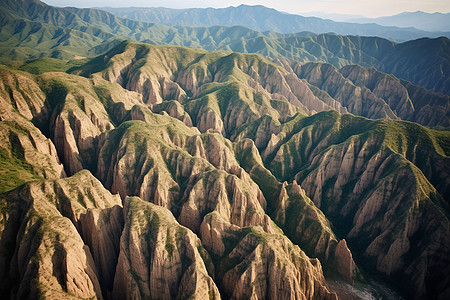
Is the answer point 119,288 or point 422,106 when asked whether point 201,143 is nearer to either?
point 119,288

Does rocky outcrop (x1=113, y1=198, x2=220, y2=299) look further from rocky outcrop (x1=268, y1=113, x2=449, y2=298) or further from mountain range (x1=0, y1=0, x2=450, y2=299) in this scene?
rocky outcrop (x1=268, y1=113, x2=449, y2=298)

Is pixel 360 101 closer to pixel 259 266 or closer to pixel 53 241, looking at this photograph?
pixel 259 266

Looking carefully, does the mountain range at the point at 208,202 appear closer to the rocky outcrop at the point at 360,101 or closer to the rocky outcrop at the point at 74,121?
the rocky outcrop at the point at 74,121

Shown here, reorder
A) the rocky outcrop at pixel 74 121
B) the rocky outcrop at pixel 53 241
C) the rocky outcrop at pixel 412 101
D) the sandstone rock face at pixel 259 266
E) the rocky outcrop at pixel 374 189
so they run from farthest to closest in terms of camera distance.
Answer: the rocky outcrop at pixel 412 101
the rocky outcrop at pixel 74 121
the rocky outcrop at pixel 374 189
the sandstone rock face at pixel 259 266
the rocky outcrop at pixel 53 241

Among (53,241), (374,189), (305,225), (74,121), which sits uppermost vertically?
(74,121)

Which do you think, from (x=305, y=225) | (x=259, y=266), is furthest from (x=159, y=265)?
(x=305, y=225)

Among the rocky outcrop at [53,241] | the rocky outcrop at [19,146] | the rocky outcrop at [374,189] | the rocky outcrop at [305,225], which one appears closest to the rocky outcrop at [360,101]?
the rocky outcrop at [374,189]

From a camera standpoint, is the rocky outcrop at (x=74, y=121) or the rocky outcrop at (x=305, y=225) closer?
the rocky outcrop at (x=305, y=225)

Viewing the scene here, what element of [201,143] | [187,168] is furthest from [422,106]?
[187,168]
